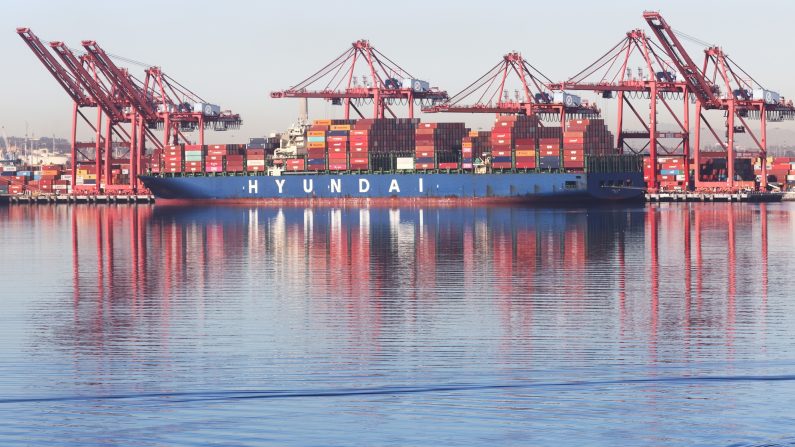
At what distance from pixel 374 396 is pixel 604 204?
78.8 meters

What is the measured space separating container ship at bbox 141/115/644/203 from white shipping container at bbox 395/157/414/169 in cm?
7

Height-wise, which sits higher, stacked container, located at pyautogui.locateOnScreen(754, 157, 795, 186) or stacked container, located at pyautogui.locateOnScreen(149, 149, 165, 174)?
stacked container, located at pyautogui.locateOnScreen(149, 149, 165, 174)

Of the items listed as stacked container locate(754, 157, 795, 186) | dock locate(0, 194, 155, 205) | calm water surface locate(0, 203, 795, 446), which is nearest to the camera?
calm water surface locate(0, 203, 795, 446)

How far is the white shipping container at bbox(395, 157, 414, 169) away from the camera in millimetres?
95438

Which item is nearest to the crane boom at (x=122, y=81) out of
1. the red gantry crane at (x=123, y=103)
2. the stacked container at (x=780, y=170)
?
the red gantry crane at (x=123, y=103)

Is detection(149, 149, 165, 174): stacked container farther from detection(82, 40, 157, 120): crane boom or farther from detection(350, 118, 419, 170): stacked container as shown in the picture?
detection(350, 118, 419, 170): stacked container

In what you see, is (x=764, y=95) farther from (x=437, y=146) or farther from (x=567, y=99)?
(x=437, y=146)

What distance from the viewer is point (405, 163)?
95.8 m

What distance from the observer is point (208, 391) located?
578 inches

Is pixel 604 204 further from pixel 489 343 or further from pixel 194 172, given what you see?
pixel 489 343

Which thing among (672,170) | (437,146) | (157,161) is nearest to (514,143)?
(437,146)

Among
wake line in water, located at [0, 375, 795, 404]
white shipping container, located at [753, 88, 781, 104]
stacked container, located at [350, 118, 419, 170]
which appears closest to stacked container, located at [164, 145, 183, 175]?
stacked container, located at [350, 118, 419, 170]

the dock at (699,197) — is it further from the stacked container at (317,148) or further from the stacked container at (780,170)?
the stacked container at (780,170)

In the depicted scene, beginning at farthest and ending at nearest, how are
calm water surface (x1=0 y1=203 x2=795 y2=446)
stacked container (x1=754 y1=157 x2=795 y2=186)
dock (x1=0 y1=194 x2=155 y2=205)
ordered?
stacked container (x1=754 y1=157 x2=795 y2=186)
dock (x1=0 y1=194 x2=155 y2=205)
calm water surface (x1=0 y1=203 x2=795 y2=446)
